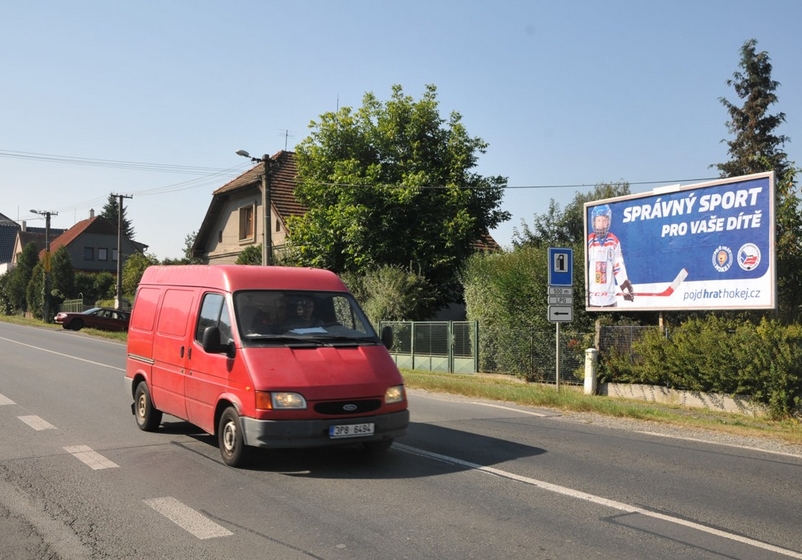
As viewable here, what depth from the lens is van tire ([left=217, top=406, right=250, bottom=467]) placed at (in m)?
7.54

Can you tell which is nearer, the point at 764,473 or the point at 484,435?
the point at 764,473

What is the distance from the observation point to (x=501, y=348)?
72.3 ft

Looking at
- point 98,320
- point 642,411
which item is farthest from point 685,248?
point 98,320

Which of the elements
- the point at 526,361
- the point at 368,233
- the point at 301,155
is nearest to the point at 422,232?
the point at 368,233

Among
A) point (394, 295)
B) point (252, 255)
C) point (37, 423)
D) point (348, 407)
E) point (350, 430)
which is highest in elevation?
point (252, 255)

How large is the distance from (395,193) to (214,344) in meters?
21.0

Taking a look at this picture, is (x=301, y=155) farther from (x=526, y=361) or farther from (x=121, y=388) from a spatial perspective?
(x=121, y=388)

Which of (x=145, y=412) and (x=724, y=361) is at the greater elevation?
(x=724, y=361)

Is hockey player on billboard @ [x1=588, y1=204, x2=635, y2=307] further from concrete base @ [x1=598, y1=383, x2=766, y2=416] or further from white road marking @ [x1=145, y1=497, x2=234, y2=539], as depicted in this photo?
white road marking @ [x1=145, y1=497, x2=234, y2=539]

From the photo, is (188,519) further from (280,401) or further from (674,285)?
(674,285)

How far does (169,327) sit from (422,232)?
19.8 meters

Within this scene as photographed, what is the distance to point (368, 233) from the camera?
92.4 feet

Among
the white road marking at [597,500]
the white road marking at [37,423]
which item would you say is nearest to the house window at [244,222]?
the white road marking at [37,423]

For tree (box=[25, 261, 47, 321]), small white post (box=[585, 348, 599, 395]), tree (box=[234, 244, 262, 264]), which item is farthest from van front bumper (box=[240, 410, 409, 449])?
tree (box=[25, 261, 47, 321])
